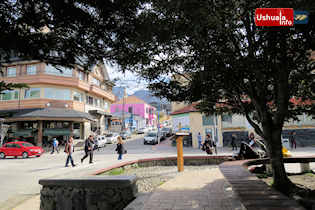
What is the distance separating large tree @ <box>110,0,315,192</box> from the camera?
3.01 meters

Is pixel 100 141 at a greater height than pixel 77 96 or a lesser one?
lesser

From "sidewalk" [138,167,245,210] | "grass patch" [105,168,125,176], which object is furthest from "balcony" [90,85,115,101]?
"sidewalk" [138,167,245,210]

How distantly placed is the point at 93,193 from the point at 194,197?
2.33 m

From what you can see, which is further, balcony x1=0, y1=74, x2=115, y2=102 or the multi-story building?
balcony x1=0, y1=74, x2=115, y2=102

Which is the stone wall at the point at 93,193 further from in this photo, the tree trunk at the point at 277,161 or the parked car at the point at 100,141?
the parked car at the point at 100,141

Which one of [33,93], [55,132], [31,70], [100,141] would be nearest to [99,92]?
[33,93]

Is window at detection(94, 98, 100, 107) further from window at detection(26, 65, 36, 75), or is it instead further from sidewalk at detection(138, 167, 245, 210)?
sidewalk at detection(138, 167, 245, 210)

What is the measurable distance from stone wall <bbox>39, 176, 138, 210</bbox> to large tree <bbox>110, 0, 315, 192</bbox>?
2.58 m

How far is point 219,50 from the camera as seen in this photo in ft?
14.5

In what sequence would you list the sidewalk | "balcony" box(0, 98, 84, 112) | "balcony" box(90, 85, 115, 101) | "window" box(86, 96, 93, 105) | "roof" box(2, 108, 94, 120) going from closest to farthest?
the sidewalk, "roof" box(2, 108, 94, 120), "balcony" box(0, 98, 84, 112), "balcony" box(90, 85, 115, 101), "window" box(86, 96, 93, 105)

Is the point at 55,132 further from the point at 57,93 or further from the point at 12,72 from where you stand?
the point at 12,72

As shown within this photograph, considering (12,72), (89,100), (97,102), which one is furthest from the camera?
(97,102)

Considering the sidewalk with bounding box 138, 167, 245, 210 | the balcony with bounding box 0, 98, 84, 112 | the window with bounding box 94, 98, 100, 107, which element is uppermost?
the window with bounding box 94, 98, 100, 107

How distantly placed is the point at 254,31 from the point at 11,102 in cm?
3269
